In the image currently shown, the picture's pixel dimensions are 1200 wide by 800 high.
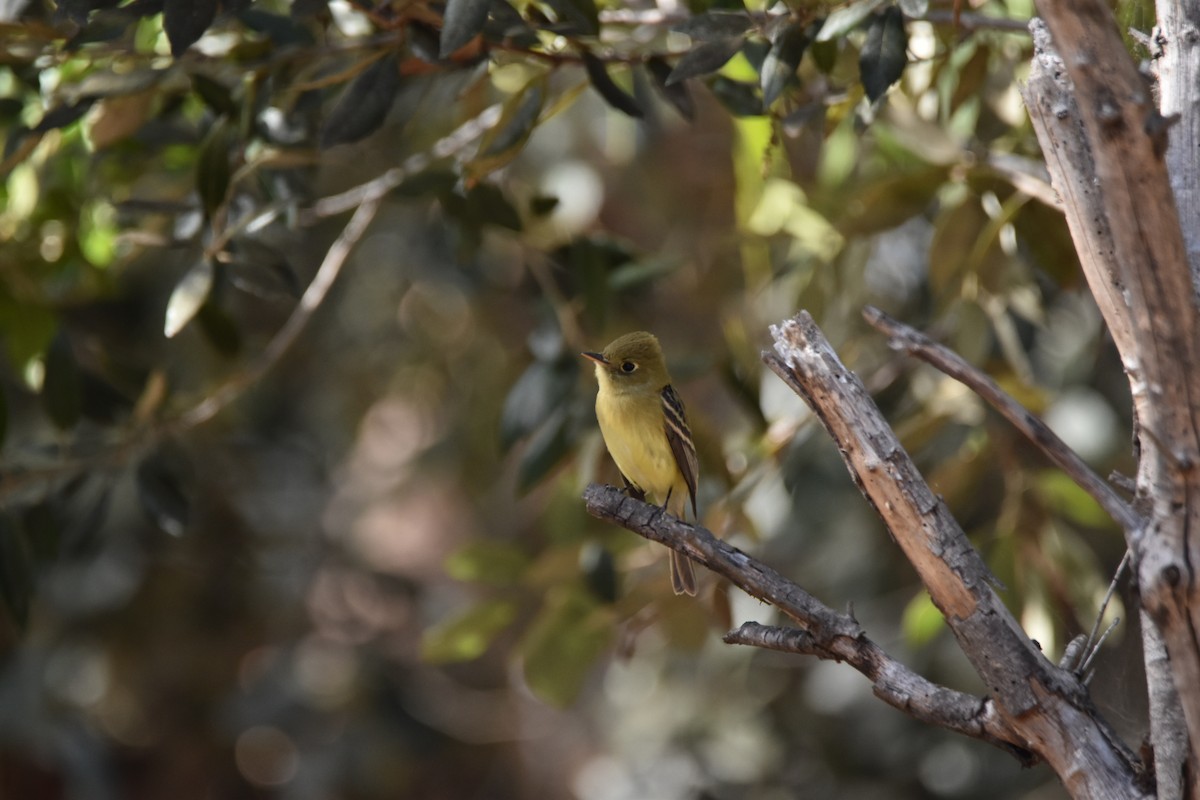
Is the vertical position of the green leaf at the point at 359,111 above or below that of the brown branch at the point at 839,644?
above

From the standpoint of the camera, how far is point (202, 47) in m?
3.41

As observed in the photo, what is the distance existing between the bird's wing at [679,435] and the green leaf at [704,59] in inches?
36.0

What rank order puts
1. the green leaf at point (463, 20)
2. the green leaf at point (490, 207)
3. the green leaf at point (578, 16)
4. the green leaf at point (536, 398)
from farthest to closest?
the green leaf at point (536, 398) → the green leaf at point (490, 207) → the green leaf at point (578, 16) → the green leaf at point (463, 20)

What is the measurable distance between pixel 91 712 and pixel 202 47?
3580mm

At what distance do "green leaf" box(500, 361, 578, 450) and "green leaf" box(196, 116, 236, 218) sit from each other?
0.93 metres

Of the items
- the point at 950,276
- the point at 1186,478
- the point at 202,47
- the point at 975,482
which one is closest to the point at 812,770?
the point at 975,482

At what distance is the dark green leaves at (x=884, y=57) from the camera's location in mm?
2467

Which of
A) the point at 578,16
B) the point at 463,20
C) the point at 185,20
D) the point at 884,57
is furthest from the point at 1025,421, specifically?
the point at 185,20

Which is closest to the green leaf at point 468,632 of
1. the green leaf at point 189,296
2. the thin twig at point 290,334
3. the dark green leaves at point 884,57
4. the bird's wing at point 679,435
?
the bird's wing at point 679,435

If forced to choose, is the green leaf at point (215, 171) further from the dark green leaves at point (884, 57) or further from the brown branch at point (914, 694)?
the brown branch at point (914, 694)

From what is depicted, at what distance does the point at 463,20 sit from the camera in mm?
2369

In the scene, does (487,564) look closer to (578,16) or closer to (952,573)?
(578,16)

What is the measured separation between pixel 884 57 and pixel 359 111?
3.54 ft

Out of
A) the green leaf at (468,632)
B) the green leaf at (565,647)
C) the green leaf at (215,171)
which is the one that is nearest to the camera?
the green leaf at (215,171)
